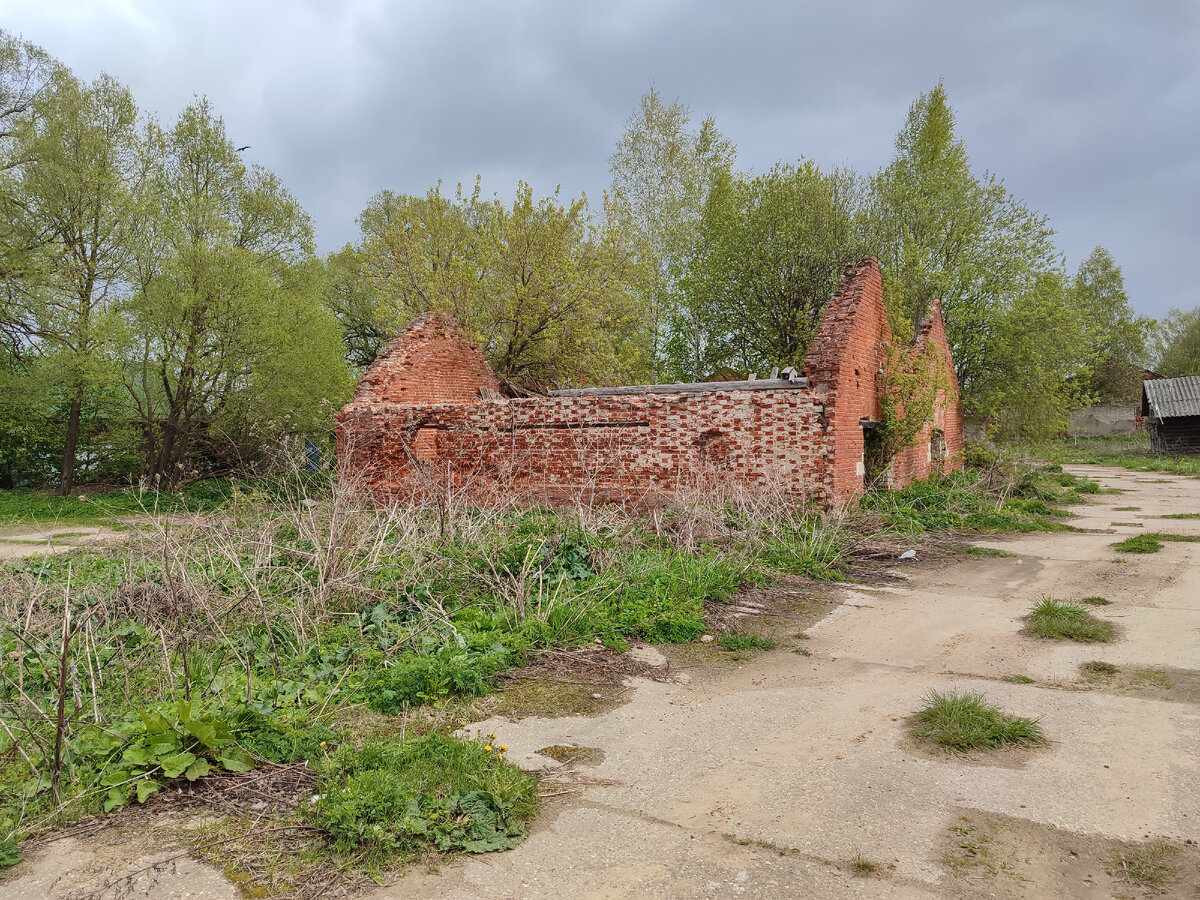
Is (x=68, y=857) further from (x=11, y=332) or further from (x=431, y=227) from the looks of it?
(x=11, y=332)

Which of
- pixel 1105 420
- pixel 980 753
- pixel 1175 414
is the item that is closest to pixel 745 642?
pixel 980 753

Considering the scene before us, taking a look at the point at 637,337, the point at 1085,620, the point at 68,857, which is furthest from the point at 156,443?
the point at 1085,620

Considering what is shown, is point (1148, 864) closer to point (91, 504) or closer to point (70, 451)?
point (91, 504)

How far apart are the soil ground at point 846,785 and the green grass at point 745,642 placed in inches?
3.8

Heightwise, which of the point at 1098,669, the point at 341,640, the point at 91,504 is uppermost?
the point at 91,504

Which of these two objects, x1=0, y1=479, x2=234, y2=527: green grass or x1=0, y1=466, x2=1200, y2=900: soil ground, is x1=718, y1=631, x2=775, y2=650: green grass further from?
x1=0, y1=479, x2=234, y2=527: green grass

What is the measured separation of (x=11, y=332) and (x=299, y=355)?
24.4ft

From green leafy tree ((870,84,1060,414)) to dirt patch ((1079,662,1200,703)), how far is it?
50.6 feet

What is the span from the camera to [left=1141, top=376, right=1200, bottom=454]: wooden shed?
32.7m

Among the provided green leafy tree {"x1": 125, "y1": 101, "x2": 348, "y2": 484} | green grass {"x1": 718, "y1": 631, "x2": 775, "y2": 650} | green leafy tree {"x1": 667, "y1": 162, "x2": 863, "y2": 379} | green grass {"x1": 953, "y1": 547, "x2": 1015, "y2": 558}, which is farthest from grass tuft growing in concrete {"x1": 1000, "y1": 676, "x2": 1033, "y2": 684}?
green leafy tree {"x1": 667, "y1": 162, "x2": 863, "y2": 379}

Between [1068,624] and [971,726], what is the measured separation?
3159mm

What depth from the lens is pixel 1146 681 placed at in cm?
557

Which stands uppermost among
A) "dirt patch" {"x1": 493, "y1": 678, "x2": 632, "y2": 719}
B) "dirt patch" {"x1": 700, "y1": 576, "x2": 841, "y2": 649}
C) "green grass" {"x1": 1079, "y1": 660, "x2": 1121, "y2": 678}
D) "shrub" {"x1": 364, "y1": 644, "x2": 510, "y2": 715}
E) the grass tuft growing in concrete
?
"shrub" {"x1": 364, "y1": 644, "x2": 510, "y2": 715}

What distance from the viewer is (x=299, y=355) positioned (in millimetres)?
19953
